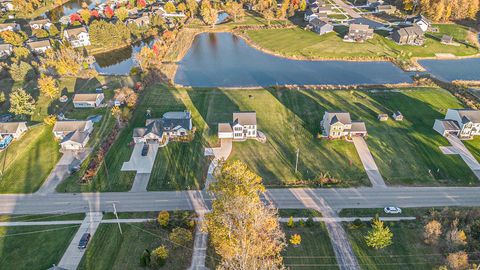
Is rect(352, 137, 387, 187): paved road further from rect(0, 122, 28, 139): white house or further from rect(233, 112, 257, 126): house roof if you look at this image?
rect(0, 122, 28, 139): white house

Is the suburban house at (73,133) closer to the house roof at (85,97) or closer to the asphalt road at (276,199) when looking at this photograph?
the house roof at (85,97)

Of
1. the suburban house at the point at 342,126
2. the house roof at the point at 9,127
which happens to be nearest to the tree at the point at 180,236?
the suburban house at the point at 342,126

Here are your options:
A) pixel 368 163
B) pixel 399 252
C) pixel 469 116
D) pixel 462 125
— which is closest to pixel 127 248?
pixel 399 252

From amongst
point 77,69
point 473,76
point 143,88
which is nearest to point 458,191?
point 473,76

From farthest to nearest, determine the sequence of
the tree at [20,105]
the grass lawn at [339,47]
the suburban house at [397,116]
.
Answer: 1. the grass lawn at [339,47]
2. the tree at [20,105]
3. the suburban house at [397,116]

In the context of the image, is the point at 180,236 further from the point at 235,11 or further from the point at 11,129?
the point at 235,11

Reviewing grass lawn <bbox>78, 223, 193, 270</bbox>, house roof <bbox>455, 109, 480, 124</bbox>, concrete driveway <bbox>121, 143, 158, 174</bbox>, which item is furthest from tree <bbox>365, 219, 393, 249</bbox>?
concrete driveway <bbox>121, 143, 158, 174</bbox>
